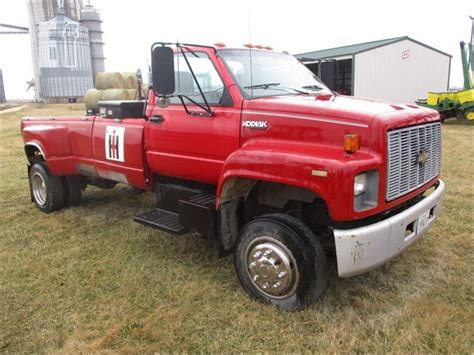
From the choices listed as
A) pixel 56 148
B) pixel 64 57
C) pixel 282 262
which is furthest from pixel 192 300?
pixel 64 57

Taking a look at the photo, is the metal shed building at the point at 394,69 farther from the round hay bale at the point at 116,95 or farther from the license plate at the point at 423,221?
the license plate at the point at 423,221

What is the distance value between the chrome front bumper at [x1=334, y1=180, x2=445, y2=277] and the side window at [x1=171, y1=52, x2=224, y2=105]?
5.59 ft

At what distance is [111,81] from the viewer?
73.8ft

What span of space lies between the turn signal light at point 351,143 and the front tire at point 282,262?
70 cm

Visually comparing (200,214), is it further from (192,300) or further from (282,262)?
(282,262)

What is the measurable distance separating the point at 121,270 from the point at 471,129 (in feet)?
46.5

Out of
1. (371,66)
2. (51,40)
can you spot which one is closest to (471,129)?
(371,66)

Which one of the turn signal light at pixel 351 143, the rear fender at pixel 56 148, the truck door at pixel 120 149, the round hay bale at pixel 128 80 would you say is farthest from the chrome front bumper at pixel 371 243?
the round hay bale at pixel 128 80

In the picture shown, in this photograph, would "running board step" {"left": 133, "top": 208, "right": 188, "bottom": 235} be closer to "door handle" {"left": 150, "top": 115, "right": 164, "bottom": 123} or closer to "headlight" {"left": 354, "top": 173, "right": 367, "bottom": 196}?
"door handle" {"left": 150, "top": 115, "right": 164, "bottom": 123}

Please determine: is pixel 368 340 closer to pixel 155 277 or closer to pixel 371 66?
pixel 155 277

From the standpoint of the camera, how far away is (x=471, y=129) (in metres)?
14.8

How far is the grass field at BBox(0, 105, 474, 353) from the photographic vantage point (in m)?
3.14

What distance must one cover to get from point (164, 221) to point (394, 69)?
20599 mm

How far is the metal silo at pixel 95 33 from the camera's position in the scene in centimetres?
4147
